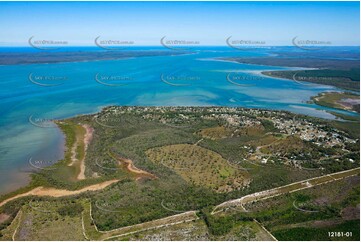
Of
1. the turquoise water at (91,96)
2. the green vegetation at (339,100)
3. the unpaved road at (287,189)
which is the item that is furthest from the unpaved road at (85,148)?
the green vegetation at (339,100)

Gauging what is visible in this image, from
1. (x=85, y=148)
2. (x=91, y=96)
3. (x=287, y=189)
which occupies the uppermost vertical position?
(x=287, y=189)

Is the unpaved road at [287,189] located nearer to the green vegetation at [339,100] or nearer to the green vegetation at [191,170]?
the green vegetation at [191,170]

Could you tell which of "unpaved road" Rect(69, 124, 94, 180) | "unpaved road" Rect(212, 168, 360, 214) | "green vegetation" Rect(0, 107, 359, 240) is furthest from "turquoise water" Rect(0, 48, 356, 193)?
"unpaved road" Rect(212, 168, 360, 214)

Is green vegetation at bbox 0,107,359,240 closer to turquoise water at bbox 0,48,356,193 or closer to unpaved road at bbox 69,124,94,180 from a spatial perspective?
unpaved road at bbox 69,124,94,180

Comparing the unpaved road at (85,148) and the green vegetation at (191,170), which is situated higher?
the green vegetation at (191,170)

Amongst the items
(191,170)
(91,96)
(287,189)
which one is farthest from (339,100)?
(91,96)

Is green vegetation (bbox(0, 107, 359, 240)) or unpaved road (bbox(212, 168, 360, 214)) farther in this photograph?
unpaved road (bbox(212, 168, 360, 214))

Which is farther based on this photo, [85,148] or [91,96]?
[91,96]

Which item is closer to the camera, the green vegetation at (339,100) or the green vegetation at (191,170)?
the green vegetation at (191,170)

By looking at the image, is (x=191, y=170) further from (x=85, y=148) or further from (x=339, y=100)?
(x=339, y=100)
